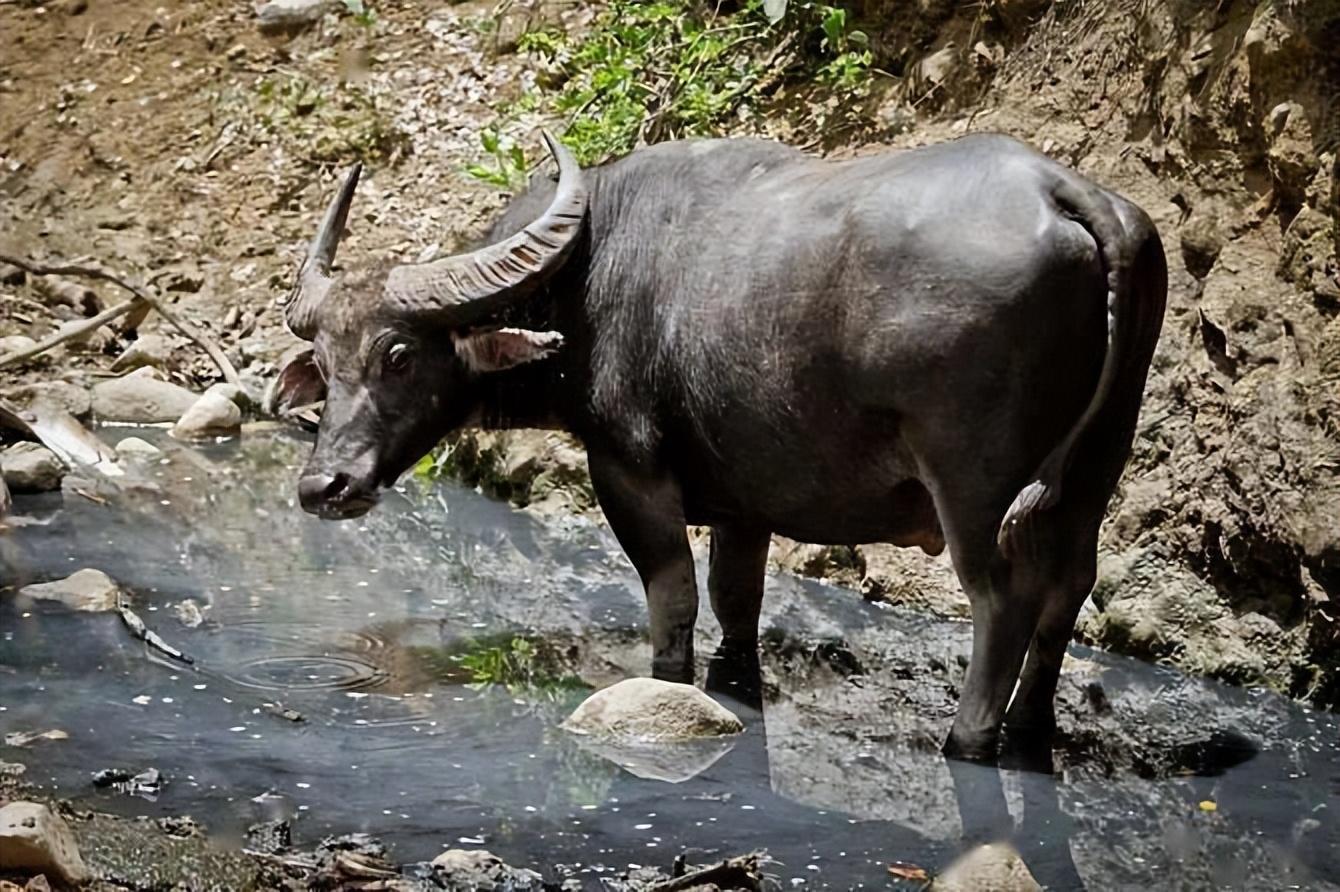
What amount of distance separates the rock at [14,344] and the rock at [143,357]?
554 mm

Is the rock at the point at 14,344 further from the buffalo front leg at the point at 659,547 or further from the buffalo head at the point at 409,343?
the buffalo front leg at the point at 659,547

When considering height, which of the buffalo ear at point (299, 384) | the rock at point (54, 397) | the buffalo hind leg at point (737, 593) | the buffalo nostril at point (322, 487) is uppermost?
the buffalo ear at point (299, 384)

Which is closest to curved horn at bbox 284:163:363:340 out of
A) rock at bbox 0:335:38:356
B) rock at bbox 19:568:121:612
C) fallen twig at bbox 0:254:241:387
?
rock at bbox 19:568:121:612

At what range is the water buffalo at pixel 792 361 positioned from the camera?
16.6 ft

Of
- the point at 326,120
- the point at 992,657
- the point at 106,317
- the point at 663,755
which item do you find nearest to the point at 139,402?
the point at 106,317

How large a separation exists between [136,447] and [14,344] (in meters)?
1.66

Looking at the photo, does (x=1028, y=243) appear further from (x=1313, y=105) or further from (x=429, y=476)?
(x=429, y=476)

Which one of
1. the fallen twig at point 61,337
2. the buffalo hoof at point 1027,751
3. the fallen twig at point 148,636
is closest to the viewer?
the buffalo hoof at point 1027,751

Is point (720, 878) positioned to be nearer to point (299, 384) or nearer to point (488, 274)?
point (488, 274)

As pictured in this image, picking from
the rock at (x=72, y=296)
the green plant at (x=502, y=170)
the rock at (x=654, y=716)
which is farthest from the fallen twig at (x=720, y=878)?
the rock at (x=72, y=296)

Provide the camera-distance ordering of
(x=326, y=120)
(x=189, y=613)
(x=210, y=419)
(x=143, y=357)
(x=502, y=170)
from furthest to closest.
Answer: (x=326, y=120)
(x=143, y=357)
(x=210, y=419)
(x=502, y=170)
(x=189, y=613)

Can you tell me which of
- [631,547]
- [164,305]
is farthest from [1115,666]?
[164,305]

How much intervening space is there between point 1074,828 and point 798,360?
1.55m

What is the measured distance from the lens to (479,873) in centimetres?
434
